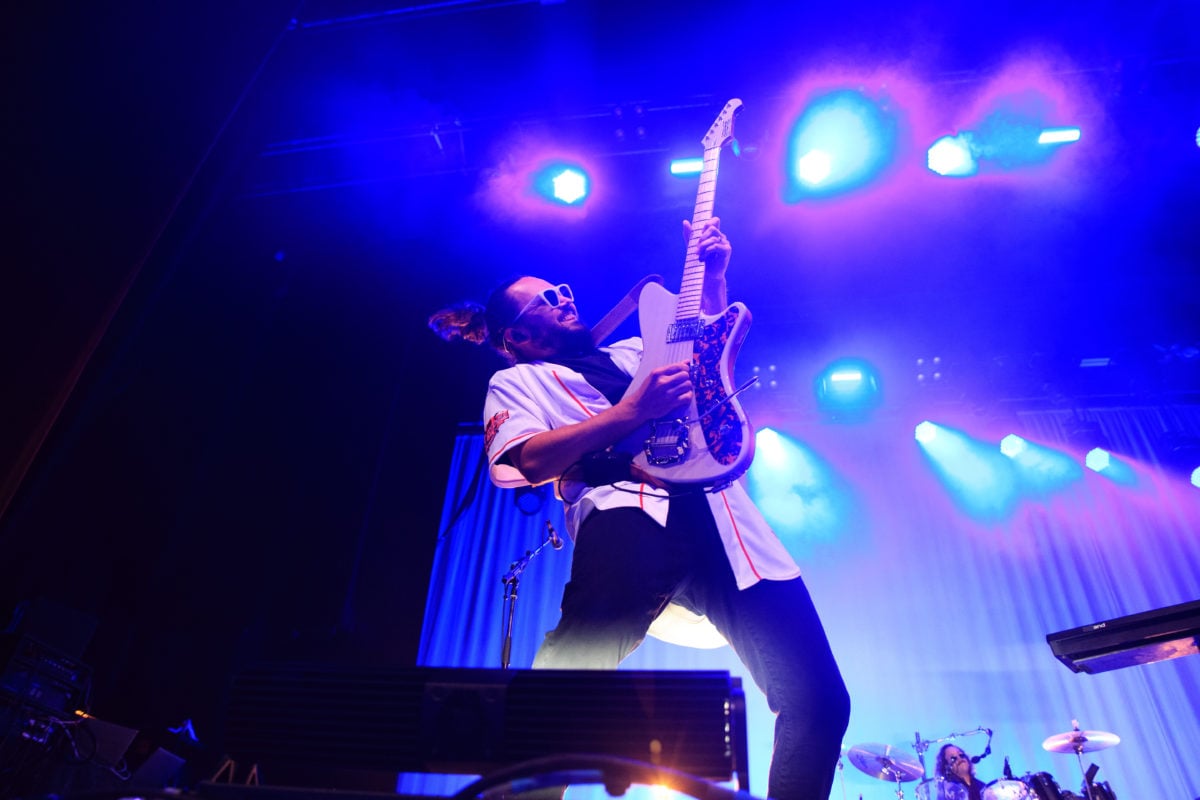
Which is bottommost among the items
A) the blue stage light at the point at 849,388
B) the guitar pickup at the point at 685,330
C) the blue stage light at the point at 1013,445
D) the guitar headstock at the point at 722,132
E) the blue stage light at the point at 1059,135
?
the guitar pickup at the point at 685,330

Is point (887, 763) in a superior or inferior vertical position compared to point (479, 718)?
superior

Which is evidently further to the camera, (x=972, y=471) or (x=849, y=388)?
(x=972, y=471)

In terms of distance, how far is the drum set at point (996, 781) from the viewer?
4.52 m

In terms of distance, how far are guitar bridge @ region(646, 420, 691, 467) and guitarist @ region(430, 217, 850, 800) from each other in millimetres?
65

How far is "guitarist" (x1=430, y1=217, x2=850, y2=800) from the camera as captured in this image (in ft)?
5.19

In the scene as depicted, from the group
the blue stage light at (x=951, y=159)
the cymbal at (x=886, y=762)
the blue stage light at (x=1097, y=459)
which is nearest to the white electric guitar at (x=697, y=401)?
the blue stage light at (x=951, y=159)

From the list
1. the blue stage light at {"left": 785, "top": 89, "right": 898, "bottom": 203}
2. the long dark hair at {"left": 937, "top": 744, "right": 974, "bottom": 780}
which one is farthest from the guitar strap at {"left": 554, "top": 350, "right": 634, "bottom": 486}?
the long dark hair at {"left": 937, "top": 744, "right": 974, "bottom": 780}

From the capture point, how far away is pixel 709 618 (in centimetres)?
181

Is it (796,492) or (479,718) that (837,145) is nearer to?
(796,492)

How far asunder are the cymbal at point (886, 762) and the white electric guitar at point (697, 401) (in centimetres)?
407

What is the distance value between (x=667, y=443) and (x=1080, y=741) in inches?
192

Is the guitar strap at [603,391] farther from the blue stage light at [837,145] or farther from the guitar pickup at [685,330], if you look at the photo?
the blue stage light at [837,145]

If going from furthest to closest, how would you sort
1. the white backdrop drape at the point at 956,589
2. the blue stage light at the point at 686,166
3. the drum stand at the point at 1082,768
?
the white backdrop drape at the point at 956,589
the blue stage light at the point at 686,166
the drum stand at the point at 1082,768

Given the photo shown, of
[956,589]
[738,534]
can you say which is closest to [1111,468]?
[956,589]
